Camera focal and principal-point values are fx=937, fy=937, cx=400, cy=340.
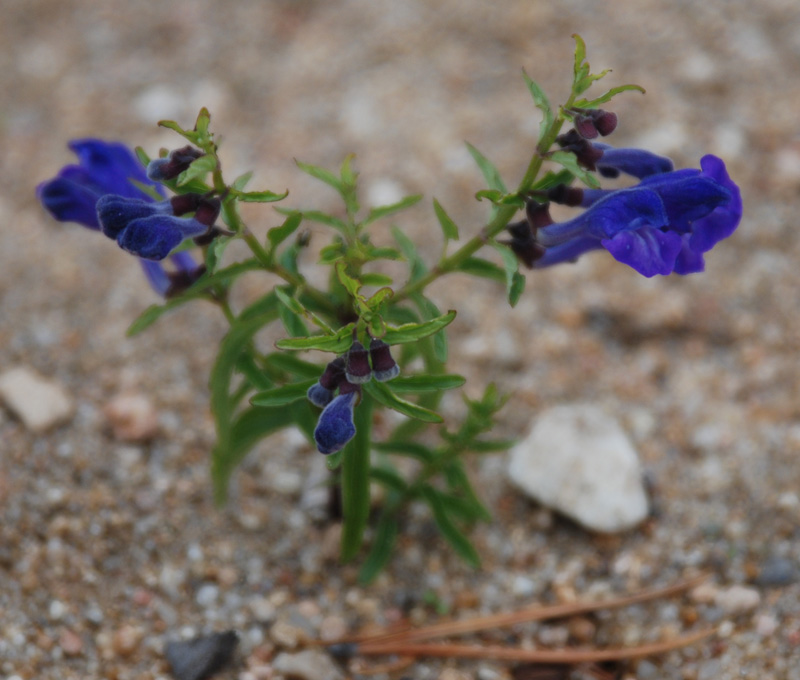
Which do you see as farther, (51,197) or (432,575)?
(432,575)

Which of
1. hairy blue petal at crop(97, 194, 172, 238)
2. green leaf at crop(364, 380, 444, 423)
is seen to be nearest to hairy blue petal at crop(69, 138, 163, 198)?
hairy blue petal at crop(97, 194, 172, 238)

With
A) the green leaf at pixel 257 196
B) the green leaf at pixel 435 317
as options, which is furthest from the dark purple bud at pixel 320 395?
the green leaf at pixel 257 196

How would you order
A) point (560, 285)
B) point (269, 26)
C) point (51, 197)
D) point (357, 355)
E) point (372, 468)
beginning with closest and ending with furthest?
point (357, 355), point (51, 197), point (372, 468), point (560, 285), point (269, 26)

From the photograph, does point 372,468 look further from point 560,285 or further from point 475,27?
point 475,27

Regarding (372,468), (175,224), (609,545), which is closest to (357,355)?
(175,224)

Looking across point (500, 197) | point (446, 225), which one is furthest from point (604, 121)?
point (446, 225)

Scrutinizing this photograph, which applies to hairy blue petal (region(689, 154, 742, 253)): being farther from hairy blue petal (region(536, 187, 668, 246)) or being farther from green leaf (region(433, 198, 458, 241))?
green leaf (region(433, 198, 458, 241))

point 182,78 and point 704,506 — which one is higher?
point 182,78

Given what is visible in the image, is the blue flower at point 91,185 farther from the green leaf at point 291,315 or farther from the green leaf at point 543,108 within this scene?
the green leaf at point 543,108
